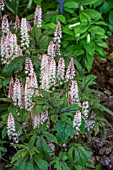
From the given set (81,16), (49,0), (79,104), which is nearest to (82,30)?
(81,16)

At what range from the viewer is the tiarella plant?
2.53 metres

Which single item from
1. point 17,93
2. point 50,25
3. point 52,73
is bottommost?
point 17,93

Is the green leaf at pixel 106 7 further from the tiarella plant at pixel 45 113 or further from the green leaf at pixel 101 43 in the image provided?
the tiarella plant at pixel 45 113

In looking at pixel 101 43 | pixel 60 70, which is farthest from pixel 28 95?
pixel 101 43

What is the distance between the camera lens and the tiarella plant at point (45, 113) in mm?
Result: 2533

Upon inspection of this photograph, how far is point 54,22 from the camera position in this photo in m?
3.94

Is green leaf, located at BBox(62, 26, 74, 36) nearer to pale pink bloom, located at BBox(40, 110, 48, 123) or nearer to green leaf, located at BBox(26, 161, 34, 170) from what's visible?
pale pink bloom, located at BBox(40, 110, 48, 123)

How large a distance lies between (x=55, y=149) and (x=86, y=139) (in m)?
0.40

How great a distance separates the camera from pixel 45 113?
104 inches

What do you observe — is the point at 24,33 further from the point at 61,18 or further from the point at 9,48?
the point at 61,18

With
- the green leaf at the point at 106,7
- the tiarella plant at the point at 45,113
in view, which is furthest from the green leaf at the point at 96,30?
the tiarella plant at the point at 45,113

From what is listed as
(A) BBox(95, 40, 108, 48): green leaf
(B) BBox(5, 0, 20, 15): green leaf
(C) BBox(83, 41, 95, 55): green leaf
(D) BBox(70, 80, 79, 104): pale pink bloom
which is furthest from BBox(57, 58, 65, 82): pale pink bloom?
(B) BBox(5, 0, 20, 15): green leaf

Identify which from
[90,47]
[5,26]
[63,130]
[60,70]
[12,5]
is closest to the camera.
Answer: [63,130]

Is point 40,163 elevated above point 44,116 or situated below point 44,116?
below
